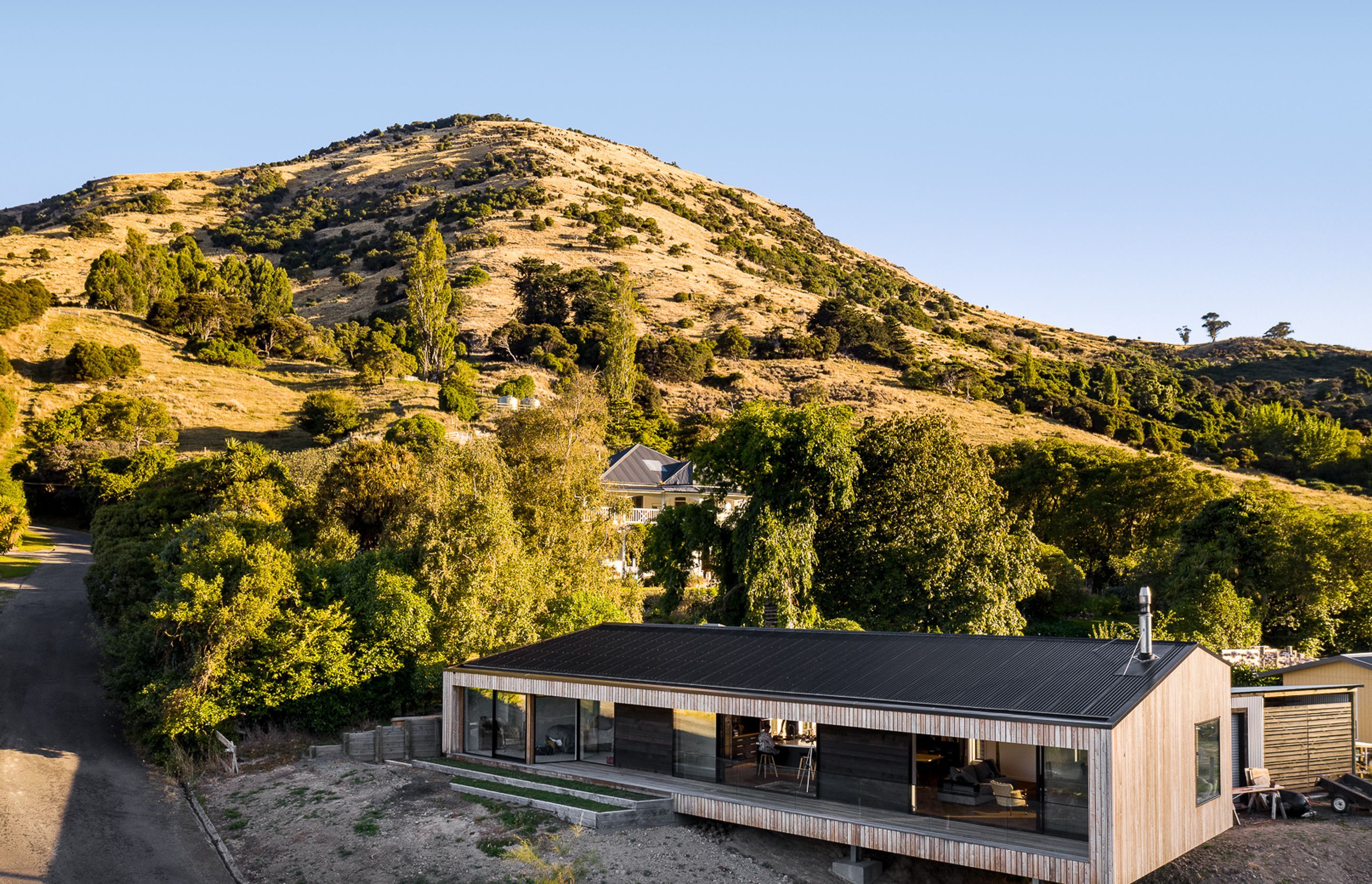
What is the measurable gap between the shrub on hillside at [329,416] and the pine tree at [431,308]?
12943 millimetres

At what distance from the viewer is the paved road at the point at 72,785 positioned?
53.3 ft

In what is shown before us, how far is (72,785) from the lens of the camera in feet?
65.5

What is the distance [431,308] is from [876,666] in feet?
175

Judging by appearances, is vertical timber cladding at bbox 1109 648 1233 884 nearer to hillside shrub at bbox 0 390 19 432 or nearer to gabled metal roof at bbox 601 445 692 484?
gabled metal roof at bbox 601 445 692 484

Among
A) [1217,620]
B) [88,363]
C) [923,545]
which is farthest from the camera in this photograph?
[88,363]

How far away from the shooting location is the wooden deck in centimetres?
1281

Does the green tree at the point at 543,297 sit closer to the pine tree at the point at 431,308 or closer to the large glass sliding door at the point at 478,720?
the pine tree at the point at 431,308

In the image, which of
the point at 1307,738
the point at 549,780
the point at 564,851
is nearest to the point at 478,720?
the point at 549,780

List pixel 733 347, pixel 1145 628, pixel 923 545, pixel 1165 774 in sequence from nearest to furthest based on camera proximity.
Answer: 1. pixel 1165 774
2. pixel 1145 628
3. pixel 923 545
4. pixel 733 347

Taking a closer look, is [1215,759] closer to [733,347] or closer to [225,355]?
[225,355]

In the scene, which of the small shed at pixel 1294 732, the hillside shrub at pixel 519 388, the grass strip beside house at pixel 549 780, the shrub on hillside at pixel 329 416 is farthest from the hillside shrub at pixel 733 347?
the small shed at pixel 1294 732

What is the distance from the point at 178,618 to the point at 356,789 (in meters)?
6.22

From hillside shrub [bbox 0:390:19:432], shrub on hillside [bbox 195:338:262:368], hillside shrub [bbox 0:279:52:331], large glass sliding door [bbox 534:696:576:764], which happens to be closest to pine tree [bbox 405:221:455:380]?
shrub on hillside [bbox 195:338:262:368]

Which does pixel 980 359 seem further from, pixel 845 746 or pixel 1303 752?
pixel 845 746
